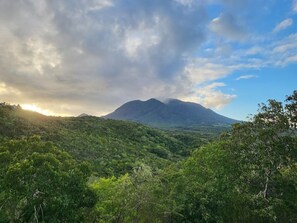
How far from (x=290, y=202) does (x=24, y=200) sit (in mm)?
25617

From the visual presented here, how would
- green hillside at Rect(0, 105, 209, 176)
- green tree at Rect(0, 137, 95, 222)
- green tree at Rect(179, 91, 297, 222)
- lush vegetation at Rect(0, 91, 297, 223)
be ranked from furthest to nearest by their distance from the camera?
green hillside at Rect(0, 105, 209, 176)
green tree at Rect(179, 91, 297, 222)
lush vegetation at Rect(0, 91, 297, 223)
green tree at Rect(0, 137, 95, 222)

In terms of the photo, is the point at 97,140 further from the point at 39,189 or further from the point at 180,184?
the point at 39,189

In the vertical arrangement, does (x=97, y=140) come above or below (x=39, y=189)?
above

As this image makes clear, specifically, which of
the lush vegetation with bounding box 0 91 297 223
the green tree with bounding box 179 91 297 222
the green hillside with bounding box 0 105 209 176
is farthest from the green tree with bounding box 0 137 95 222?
the green hillside with bounding box 0 105 209 176

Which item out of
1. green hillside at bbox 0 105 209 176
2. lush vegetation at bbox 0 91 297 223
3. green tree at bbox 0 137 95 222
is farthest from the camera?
green hillside at bbox 0 105 209 176

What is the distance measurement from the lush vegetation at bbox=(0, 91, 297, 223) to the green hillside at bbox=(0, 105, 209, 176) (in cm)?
3280

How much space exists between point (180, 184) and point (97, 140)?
7604 centimetres

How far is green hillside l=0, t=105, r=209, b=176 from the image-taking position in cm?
8339

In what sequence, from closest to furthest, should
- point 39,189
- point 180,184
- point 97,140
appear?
point 39,189 → point 180,184 → point 97,140

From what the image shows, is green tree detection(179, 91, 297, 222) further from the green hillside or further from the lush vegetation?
the green hillside

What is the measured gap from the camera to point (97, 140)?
11056cm

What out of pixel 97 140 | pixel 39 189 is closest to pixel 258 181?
pixel 39 189

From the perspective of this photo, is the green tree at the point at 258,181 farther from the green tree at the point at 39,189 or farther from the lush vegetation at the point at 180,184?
the green tree at the point at 39,189

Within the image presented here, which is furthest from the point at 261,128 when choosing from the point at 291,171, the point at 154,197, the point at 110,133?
the point at 110,133
